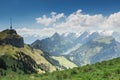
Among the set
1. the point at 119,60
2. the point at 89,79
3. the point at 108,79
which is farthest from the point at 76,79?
the point at 119,60

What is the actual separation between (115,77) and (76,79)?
37.6 feet

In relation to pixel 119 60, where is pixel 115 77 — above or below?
below

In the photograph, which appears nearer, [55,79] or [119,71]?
[119,71]

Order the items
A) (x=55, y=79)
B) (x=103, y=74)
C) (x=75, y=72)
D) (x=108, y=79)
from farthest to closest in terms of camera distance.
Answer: (x=75, y=72) → (x=55, y=79) → (x=103, y=74) → (x=108, y=79)

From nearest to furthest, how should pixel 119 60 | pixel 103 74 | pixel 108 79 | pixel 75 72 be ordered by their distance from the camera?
1. pixel 108 79
2. pixel 103 74
3. pixel 75 72
4. pixel 119 60

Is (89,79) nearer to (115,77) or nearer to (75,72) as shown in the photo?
(115,77)

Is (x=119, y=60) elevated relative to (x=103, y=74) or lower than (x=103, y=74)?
elevated

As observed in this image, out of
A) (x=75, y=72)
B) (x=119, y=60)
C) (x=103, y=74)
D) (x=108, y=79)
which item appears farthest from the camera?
(x=119, y=60)

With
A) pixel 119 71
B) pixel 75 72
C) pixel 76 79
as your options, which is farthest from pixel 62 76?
pixel 119 71

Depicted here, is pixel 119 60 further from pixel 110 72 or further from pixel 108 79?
pixel 108 79

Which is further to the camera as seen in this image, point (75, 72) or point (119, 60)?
point (119, 60)

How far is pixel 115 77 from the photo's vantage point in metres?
71.4

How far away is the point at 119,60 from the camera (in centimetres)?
10544

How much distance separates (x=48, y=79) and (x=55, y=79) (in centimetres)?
236
